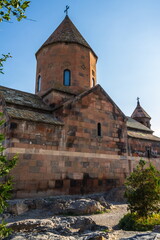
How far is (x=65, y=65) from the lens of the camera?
14.8 m

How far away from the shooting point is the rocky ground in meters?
4.91

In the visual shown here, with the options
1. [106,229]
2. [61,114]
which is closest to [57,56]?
[61,114]

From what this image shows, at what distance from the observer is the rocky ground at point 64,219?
491cm

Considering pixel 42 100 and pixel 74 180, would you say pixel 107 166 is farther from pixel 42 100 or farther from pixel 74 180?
pixel 42 100

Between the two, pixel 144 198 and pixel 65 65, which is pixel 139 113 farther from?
pixel 144 198

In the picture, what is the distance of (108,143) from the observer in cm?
1280

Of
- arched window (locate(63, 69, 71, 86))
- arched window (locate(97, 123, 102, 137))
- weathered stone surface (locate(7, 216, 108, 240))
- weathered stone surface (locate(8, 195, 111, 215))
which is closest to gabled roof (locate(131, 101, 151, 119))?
arched window (locate(63, 69, 71, 86))

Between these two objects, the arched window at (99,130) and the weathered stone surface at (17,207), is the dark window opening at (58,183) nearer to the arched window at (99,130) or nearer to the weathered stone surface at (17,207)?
the weathered stone surface at (17,207)

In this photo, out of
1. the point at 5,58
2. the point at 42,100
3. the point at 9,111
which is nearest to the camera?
the point at 5,58

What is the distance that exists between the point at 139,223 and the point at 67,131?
21.0ft

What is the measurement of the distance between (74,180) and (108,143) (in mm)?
3609

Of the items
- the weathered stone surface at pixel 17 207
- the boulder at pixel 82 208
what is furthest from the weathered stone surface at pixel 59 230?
the weathered stone surface at pixel 17 207

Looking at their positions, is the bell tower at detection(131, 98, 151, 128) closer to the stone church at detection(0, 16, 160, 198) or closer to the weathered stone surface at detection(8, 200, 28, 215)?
the stone church at detection(0, 16, 160, 198)

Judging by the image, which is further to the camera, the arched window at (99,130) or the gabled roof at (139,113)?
the gabled roof at (139,113)
